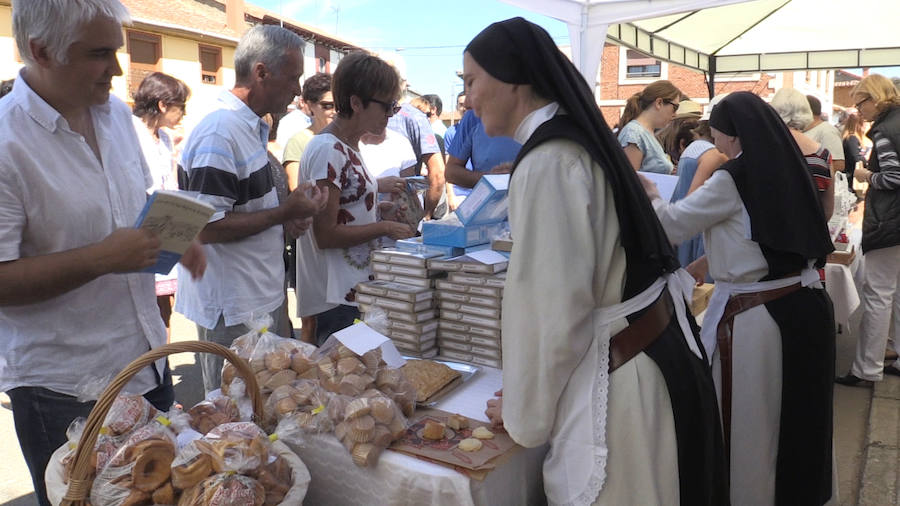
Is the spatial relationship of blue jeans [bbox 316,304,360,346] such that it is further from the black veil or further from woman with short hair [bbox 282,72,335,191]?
woman with short hair [bbox 282,72,335,191]

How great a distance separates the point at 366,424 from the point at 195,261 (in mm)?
977

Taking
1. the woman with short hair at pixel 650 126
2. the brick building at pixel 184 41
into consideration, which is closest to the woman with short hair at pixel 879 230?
the woman with short hair at pixel 650 126

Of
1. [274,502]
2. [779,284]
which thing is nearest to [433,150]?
[779,284]

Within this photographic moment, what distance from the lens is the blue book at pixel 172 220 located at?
1669mm

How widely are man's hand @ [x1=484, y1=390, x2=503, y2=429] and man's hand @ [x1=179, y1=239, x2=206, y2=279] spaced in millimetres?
1092

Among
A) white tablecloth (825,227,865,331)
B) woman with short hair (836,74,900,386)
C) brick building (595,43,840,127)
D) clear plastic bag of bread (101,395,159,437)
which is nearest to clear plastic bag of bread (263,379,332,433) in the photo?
clear plastic bag of bread (101,395,159,437)

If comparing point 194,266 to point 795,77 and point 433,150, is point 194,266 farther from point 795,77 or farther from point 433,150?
point 795,77

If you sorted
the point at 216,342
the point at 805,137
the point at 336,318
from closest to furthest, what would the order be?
1. the point at 216,342
2. the point at 336,318
3. the point at 805,137

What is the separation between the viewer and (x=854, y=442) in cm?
418

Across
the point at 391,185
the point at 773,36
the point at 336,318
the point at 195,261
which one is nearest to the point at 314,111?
the point at 391,185

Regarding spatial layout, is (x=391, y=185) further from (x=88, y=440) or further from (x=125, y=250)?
(x=88, y=440)

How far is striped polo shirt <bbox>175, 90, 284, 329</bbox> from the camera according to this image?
7.93 ft

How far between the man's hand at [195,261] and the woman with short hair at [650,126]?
355 cm

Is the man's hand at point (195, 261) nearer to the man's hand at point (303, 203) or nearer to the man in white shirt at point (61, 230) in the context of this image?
the man in white shirt at point (61, 230)
